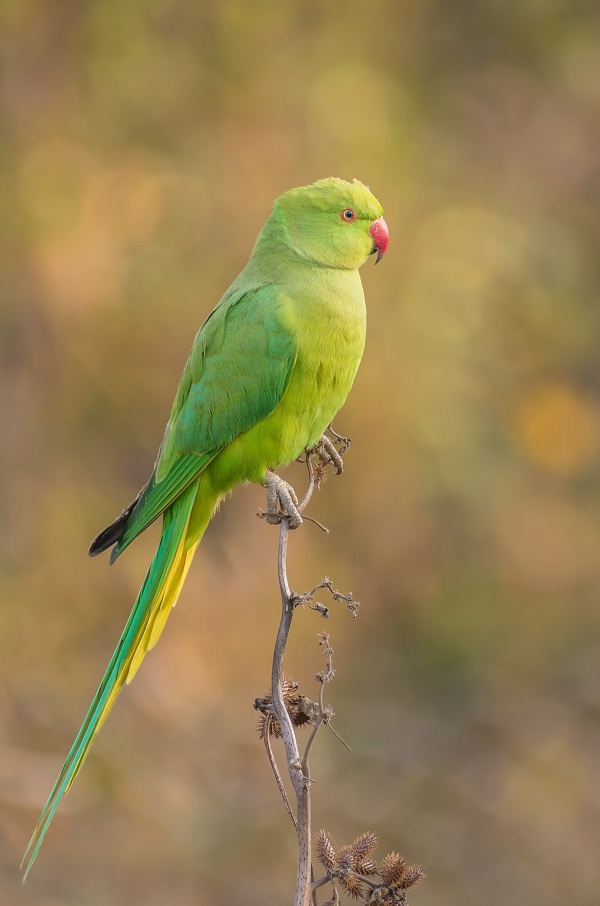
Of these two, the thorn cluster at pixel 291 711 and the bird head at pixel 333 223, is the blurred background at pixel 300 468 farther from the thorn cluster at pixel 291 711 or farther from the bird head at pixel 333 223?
the thorn cluster at pixel 291 711

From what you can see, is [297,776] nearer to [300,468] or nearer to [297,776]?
[297,776]

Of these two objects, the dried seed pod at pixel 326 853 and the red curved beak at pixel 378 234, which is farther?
the red curved beak at pixel 378 234

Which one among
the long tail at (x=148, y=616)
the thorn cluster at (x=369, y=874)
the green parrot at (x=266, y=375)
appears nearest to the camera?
the thorn cluster at (x=369, y=874)

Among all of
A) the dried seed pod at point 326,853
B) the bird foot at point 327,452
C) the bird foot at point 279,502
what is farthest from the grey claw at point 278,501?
the dried seed pod at point 326,853

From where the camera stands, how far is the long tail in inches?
101

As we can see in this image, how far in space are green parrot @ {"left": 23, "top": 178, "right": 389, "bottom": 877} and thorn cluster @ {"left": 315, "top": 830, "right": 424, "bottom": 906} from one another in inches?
46.8

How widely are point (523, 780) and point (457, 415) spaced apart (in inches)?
82.4

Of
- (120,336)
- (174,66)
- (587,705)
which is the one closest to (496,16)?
(174,66)

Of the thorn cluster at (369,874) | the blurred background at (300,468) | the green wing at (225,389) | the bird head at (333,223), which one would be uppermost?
the blurred background at (300,468)

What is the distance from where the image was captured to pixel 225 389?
3135mm

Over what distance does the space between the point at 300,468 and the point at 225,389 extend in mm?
2705

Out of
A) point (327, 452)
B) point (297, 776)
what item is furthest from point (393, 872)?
point (327, 452)

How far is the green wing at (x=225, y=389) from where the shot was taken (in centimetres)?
307

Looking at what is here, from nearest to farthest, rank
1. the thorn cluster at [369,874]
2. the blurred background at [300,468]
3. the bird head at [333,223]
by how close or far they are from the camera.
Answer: the thorn cluster at [369,874]
the bird head at [333,223]
the blurred background at [300,468]
